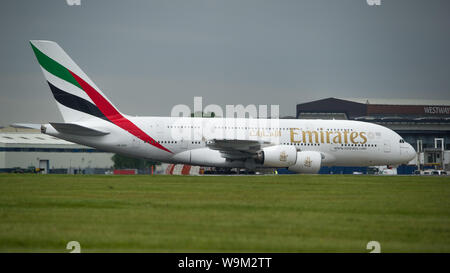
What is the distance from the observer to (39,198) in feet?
59.8

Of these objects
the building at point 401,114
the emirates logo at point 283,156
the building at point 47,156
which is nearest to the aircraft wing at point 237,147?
the emirates logo at point 283,156

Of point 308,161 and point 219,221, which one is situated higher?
point 308,161

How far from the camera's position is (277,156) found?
3831cm

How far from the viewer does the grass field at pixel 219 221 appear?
34.8 feet

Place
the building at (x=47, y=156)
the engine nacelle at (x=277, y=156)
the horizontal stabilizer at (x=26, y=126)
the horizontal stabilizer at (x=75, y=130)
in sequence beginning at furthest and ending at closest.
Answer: the building at (x=47, y=156), the engine nacelle at (x=277, y=156), the horizontal stabilizer at (x=26, y=126), the horizontal stabilizer at (x=75, y=130)

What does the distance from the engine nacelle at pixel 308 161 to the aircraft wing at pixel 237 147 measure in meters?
2.42

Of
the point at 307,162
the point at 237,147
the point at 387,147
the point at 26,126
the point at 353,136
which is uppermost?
the point at 26,126

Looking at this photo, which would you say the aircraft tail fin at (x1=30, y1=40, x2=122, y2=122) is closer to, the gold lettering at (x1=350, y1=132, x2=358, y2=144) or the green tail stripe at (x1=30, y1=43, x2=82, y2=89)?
the green tail stripe at (x1=30, y1=43, x2=82, y2=89)

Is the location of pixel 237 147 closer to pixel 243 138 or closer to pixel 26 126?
pixel 243 138

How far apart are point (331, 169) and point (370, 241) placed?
59.3 meters

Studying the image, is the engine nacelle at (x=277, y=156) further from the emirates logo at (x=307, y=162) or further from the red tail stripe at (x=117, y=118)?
the red tail stripe at (x=117, y=118)

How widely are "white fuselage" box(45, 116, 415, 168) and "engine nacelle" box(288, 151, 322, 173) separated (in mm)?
1880

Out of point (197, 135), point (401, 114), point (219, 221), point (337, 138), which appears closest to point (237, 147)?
point (197, 135)

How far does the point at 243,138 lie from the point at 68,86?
12.0 meters
